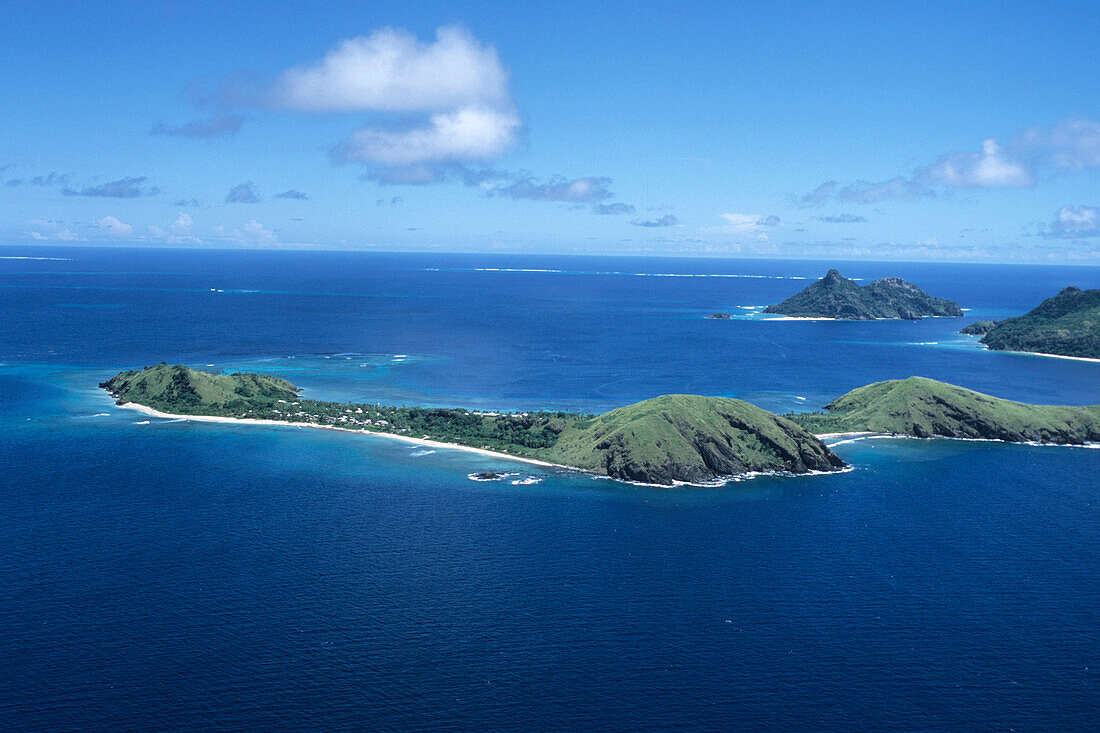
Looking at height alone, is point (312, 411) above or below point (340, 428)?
above

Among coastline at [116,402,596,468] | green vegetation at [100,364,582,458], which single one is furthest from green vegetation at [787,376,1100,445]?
coastline at [116,402,596,468]

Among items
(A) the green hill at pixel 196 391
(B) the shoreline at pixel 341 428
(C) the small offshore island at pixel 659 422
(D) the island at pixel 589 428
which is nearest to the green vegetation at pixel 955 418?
(C) the small offshore island at pixel 659 422

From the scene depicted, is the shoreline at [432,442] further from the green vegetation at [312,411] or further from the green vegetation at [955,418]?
the green vegetation at [955,418]

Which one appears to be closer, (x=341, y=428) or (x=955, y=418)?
(x=341, y=428)

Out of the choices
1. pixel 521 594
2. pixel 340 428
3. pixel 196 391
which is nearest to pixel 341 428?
pixel 340 428

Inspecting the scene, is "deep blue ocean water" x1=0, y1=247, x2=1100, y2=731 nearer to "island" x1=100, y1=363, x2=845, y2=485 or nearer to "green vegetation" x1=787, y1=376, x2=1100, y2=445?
"island" x1=100, y1=363, x2=845, y2=485

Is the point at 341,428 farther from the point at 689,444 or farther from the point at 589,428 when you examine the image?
the point at 689,444
